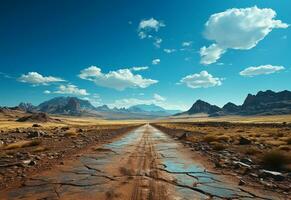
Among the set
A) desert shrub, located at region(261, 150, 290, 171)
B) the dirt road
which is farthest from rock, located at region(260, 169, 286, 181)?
desert shrub, located at region(261, 150, 290, 171)

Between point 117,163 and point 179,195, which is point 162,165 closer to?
point 117,163

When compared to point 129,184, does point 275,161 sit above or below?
above

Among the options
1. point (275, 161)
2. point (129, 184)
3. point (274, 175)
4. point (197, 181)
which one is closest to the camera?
point (129, 184)

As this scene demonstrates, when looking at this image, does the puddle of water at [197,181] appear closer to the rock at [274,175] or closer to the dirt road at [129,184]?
the dirt road at [129,184]

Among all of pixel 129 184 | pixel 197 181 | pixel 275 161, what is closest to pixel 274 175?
pixel 275 161

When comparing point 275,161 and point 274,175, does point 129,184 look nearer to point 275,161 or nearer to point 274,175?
point 274,175

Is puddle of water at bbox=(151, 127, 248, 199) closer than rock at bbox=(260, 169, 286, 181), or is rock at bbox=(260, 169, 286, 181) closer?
puddle of water at bbox=(151, 127, 248, 199)

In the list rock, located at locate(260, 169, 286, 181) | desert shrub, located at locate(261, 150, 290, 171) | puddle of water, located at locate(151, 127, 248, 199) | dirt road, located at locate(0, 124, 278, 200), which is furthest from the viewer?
desert shrub, located at locate(261, 150, 290, 171)

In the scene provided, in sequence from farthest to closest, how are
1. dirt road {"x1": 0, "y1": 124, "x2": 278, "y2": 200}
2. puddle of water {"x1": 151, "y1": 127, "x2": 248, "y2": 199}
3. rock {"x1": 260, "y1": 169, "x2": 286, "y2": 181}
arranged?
rock {"x1": 260, "y1": 169, "x2": 286, "y2": 181}
puddle of water {"x1": 151, "y1": 127, "x2": 248, "y2": 199}
dirt road {"x1": 0, "y1": 124, "x2": 278, "y2": 200}

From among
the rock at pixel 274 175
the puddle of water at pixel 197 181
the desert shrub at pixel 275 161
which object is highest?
the desert shrub at pixel 275 161

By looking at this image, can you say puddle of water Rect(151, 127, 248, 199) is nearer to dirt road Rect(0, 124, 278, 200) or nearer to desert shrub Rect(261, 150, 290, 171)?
dirt road Rect(0, 124, 278, 200)

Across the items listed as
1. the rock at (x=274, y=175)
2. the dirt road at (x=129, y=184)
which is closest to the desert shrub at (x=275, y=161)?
the rock at (x=274, y=175)

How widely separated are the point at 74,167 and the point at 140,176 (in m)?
3.95

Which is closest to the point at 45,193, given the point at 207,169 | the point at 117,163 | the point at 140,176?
the point at 140,176
